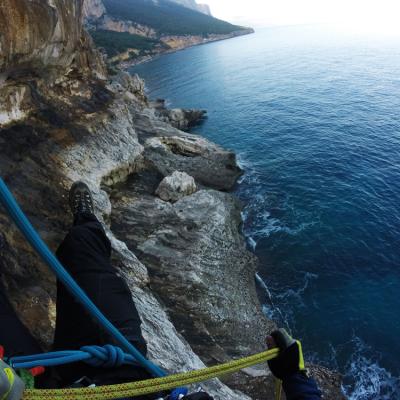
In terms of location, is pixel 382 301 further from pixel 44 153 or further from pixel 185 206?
pixel 44 153

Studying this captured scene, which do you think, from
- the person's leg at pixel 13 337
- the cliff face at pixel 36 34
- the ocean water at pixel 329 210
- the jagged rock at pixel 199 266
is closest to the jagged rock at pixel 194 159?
the ocean water at pixel 329 210

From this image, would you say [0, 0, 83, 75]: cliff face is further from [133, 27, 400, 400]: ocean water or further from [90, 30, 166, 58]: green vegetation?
[90, 30, 166, 58]: green vegetation

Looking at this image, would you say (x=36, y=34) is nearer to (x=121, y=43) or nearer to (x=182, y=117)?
(x=182, y=117)

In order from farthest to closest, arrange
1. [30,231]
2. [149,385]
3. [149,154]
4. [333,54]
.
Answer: [333,54], [149,154], [30,231], [149,385]

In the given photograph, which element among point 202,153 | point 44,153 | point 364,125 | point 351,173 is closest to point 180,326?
point 44,153

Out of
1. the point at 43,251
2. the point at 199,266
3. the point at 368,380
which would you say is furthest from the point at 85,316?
the point at 368,380

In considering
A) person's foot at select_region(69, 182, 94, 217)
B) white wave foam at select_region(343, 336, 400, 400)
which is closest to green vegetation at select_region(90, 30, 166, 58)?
person's foot at select_region(69, 182, 94, 217)

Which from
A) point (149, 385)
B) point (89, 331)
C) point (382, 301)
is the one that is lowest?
point (382, 301)

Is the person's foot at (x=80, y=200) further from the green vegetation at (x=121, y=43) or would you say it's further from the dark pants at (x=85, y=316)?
the green vegetation at (x=121, y=43)
